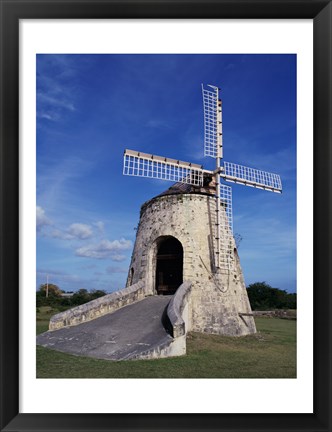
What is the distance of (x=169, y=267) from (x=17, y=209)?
9802 mm

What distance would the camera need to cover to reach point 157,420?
473 centimetres

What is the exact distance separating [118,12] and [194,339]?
7946 millimetres

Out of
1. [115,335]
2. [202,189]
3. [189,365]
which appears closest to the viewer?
[189,365]

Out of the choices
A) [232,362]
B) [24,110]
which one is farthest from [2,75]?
[232,362]

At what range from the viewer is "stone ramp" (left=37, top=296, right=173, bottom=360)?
307 inches

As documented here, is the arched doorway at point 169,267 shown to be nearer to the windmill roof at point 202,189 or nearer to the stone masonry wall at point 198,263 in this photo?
the stone masonry wall at point 198,263

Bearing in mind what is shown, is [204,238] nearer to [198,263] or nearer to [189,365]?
[198,263]

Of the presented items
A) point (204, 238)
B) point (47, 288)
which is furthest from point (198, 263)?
point (47, 288)

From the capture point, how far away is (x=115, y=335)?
28.6ft

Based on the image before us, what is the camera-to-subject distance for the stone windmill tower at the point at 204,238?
442 inches

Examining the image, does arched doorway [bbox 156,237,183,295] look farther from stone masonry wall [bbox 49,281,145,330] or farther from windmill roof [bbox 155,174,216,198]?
stone masonry wall [bbox 49,281,145,330]

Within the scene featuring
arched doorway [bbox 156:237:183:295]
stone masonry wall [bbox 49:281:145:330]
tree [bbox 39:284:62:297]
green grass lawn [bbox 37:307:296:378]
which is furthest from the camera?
arched doorway [bbox 156:237:183:295]

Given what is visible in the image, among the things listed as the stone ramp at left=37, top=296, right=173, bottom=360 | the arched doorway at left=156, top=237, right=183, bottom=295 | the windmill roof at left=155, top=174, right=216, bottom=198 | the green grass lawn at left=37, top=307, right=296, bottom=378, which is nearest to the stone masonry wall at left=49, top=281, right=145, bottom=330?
the stone ramp at left=37, top=296, right=173, bottom=360

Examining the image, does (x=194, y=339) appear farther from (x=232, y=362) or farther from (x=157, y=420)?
(x=157, y=420)
